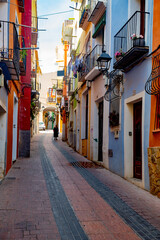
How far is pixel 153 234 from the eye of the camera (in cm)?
470

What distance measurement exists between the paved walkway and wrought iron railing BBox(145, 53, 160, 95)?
2584 millimetres

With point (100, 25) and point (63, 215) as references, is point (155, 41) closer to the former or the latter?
point (63, 215)

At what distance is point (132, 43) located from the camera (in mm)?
8953

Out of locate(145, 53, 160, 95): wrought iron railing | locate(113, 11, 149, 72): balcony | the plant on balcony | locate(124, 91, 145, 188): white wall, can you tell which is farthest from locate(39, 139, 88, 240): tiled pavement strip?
locate(113, 11, 149, 72): balcony

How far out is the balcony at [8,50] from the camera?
26.7 ft

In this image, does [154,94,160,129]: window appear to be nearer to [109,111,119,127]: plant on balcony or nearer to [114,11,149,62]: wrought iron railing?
[114,11,149,62]: wrought iron railing

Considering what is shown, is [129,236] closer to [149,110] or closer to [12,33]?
[149,110]

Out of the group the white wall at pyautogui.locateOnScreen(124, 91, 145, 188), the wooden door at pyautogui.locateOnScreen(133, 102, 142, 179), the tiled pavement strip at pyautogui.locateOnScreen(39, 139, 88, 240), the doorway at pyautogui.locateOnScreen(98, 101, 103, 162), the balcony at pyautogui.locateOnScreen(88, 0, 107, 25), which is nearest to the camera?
the tiled pavement strip at pyautogui.locateOnScreen(39, 139, 88, 240)

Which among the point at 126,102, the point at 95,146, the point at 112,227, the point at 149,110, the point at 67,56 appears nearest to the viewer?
the point at 112,227

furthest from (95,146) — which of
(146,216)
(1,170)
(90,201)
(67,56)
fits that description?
(67,56)

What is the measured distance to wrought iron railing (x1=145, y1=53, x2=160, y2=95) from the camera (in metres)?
7.23

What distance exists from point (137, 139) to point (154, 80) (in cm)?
244

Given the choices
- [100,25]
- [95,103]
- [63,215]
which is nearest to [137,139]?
[63,215]

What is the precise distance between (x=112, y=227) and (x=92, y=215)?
27.8 inches
